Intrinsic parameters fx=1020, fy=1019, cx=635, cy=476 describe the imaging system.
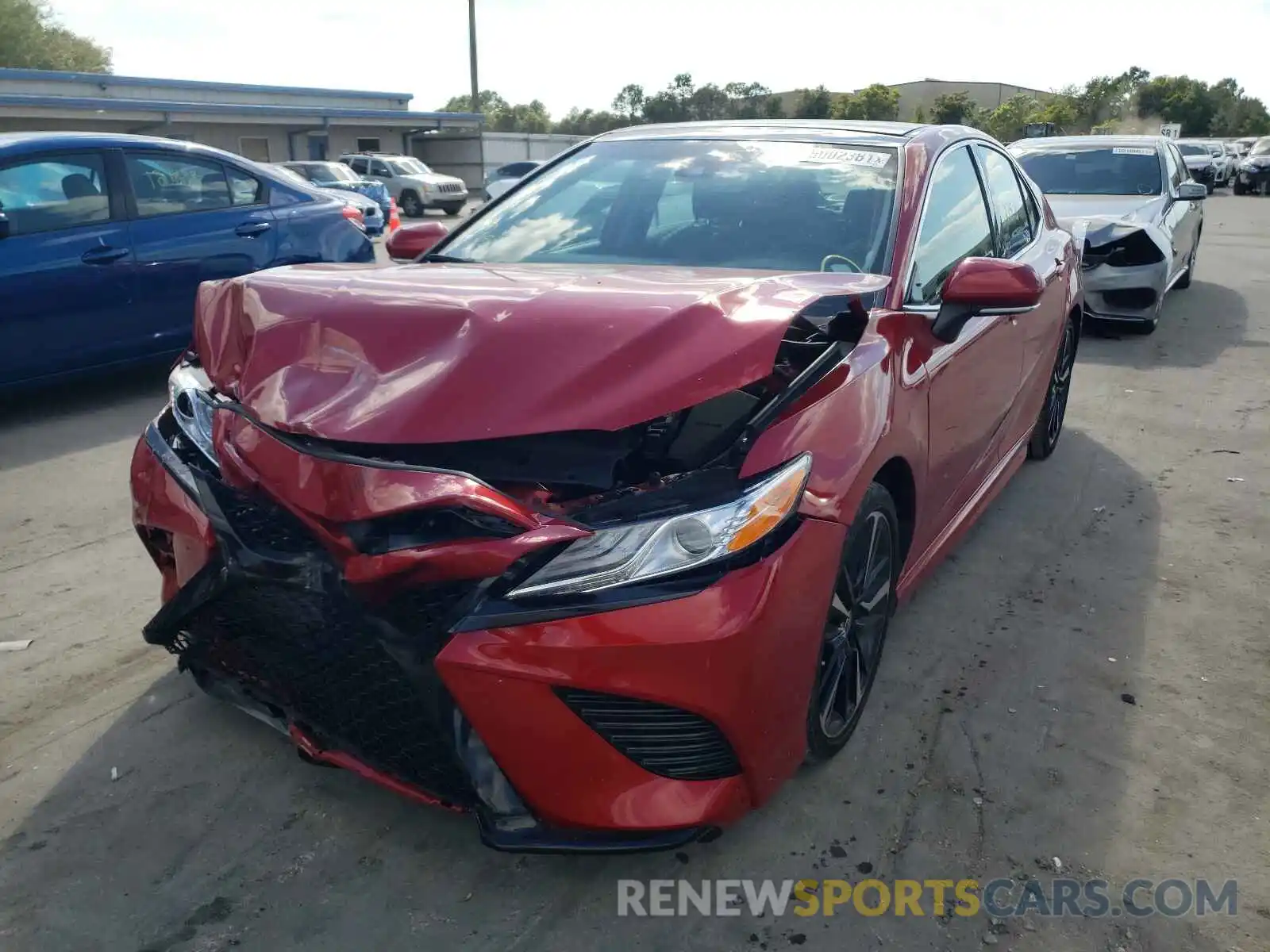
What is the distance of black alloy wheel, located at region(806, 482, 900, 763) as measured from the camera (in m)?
2.45

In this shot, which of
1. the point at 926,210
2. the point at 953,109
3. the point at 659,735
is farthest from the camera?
the point at 953,109

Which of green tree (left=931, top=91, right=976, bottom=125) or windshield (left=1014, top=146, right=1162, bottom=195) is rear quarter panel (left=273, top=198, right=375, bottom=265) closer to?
windshield (left=1014, top=146, right=1162, bottom=195)

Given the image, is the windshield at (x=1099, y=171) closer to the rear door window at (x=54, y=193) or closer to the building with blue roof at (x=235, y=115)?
the rear door window at (x=54, y=193)

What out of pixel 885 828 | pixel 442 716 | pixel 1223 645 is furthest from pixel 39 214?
pixel 1223 645

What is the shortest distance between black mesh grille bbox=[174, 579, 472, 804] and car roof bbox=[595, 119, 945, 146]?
2309 mm

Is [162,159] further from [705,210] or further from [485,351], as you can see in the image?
[485,351]

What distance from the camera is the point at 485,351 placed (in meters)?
2.16

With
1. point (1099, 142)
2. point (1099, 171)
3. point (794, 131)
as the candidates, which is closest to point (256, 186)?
point (794, 131)

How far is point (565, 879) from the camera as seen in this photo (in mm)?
2275

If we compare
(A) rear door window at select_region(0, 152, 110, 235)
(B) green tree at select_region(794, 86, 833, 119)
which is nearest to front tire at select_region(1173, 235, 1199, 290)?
(A) rear door window at select_region(0, 152, 110, 235)

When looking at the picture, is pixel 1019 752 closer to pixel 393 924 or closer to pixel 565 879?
pixel 565 879

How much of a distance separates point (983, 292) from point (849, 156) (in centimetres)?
80

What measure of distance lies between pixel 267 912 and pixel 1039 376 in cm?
365

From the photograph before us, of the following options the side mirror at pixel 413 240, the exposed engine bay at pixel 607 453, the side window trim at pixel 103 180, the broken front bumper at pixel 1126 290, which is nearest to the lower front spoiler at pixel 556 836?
the exposed engine bay at pixel 607 453
